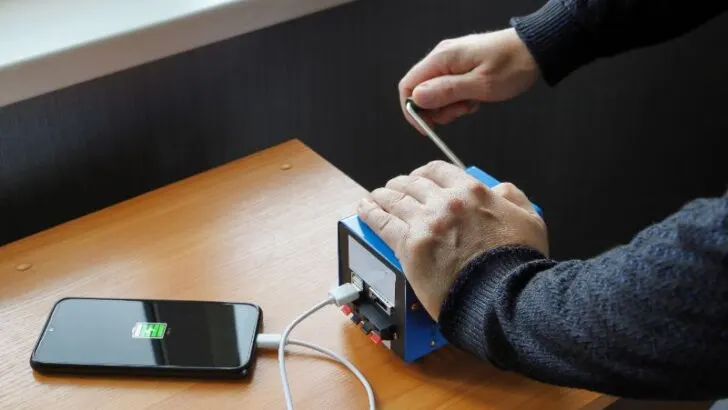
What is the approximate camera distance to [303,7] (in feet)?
3.45

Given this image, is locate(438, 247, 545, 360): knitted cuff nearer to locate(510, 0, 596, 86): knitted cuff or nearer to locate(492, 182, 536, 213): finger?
locate(492, 182, 536, 213): finger

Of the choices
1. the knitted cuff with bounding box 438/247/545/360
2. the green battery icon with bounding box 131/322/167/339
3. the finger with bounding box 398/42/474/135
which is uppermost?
the finger with bounding box 398/42/474/135

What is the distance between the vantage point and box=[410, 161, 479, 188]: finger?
708mm

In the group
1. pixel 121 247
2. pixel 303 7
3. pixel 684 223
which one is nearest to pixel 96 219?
pixel 121 247

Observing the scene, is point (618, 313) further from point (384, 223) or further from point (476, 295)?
point (384, 223)

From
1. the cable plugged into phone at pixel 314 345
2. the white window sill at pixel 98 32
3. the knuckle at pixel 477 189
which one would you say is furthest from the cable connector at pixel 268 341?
the white window sill at pixel 98 32

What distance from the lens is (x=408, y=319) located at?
2.28 ft

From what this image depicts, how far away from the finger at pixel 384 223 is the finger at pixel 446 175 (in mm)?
53

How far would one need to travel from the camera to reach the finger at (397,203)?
69 cm

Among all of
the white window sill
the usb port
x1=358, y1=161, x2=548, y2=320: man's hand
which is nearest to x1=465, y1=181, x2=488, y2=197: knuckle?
x1=358, y1=161, x2=548, y2=320: man's hand

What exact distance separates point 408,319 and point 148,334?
8.9 inches

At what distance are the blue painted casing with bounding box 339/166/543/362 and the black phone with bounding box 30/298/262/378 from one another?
0.12 m

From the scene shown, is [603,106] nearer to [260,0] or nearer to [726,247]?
[260,0]

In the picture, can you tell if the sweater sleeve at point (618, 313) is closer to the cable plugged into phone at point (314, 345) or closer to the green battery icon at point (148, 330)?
the cable plugged into phone at point (314, 345)
